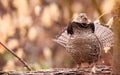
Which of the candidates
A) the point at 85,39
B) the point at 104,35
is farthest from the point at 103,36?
the point at 85,39

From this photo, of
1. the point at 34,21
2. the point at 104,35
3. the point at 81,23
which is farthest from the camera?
the point at 34,21

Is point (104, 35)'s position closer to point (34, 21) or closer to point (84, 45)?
point (84, 45)

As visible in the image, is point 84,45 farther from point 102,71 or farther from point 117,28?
point 117,28

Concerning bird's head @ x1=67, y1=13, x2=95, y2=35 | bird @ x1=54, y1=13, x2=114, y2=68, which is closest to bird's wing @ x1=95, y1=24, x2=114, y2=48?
bird @ x1=54, y1=13, x2=114, y2=68

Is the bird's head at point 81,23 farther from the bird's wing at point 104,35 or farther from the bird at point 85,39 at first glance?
the bird's wing at point 104,35

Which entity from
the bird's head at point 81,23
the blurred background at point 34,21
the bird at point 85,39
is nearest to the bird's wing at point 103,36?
the bird at point 85,39

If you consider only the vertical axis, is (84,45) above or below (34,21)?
below

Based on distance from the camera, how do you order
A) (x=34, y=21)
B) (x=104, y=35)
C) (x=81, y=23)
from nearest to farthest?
(x=81, y=23) < (x=104, y=35) < (x=34, y=21)
